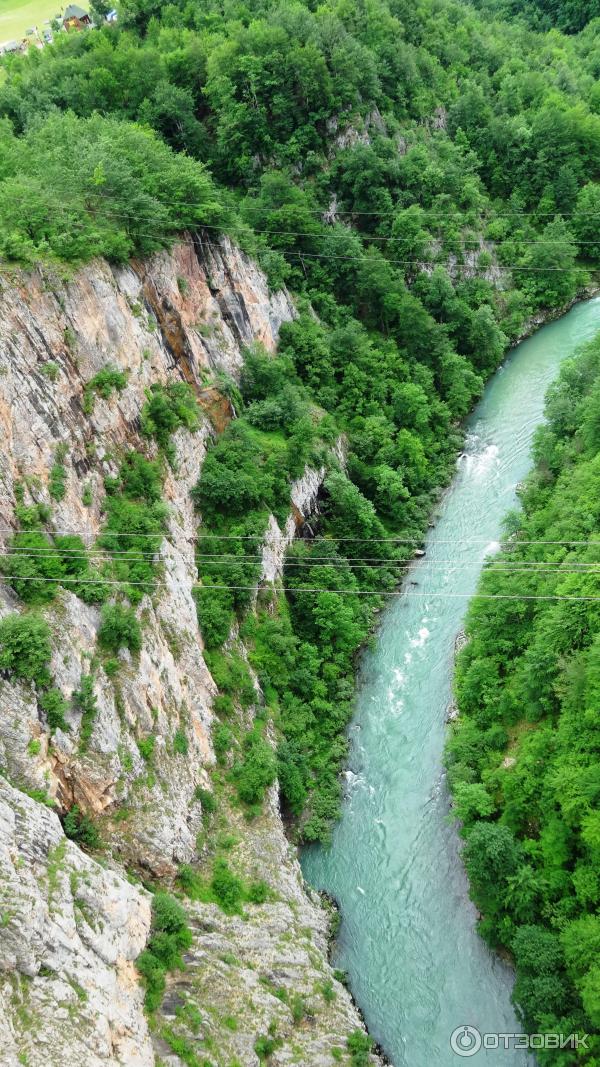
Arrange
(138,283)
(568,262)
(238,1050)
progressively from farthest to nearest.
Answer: (568,262)
(138,283)
(238,1050)

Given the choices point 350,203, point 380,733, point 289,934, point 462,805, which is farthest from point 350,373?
point 289,934

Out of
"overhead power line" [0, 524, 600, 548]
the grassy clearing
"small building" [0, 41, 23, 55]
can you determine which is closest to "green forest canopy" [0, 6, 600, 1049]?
"overhead power line" [0, 524, 600, 548]

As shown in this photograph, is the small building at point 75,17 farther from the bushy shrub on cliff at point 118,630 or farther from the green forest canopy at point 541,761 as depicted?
the bushy shrub on cliff at point 118,630

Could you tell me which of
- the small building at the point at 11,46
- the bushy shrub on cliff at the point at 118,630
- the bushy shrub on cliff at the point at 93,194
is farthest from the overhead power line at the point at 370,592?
the small building at the point at 11,46

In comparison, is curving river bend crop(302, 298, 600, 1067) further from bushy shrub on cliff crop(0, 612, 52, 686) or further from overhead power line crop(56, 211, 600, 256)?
overhead power line crop(56, 211, 600, 256)

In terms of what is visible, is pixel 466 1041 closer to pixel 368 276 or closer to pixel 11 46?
pixel 368 276

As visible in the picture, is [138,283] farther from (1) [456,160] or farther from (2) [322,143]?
(1) [456,160]

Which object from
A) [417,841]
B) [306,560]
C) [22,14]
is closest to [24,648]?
[417,841]
